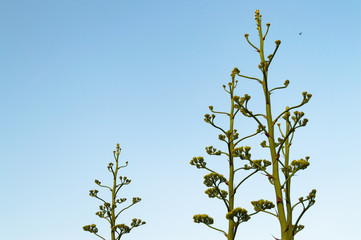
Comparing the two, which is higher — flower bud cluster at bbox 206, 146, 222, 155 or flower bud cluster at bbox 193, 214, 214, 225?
flower bud cluster at bbox 206, 146, 222, 155

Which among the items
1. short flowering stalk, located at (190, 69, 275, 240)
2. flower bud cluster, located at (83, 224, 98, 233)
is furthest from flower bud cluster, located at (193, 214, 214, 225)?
flower bud cluster, located at (83, 224, 98, 233)

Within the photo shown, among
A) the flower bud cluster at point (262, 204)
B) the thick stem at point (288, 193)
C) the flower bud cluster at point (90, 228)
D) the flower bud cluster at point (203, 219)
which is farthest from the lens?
the flower bud cluster at point (90, 228)

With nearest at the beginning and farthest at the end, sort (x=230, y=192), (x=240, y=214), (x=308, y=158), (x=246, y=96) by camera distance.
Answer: (x=308, y=158) < (x=246, y=96) < (x=240, y=214) < (x=230, y=192)

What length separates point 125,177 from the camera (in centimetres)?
1584

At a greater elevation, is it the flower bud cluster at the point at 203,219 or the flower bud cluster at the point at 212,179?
the flower bud cluster at the point at 212,179

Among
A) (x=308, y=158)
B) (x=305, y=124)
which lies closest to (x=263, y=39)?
(x=305, y=124)

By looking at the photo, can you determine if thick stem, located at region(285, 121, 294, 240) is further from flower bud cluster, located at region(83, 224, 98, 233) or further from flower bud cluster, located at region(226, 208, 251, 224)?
flower bud cluster, located at region(83, 224, 98, 233)

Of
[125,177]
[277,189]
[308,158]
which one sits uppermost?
[125,177]

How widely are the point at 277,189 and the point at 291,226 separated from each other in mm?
660

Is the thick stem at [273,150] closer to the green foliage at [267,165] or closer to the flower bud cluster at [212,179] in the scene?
the green foliage at [267,165]

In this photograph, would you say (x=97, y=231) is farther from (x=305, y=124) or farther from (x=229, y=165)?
(x=305, y=124)

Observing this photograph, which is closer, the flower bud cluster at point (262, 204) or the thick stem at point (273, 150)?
the thick stem at point (273, 150)

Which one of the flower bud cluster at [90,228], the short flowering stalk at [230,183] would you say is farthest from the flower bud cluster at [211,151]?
the flower bud cluster at [90,228]

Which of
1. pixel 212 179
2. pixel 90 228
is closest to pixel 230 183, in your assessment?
pixel 212 179
